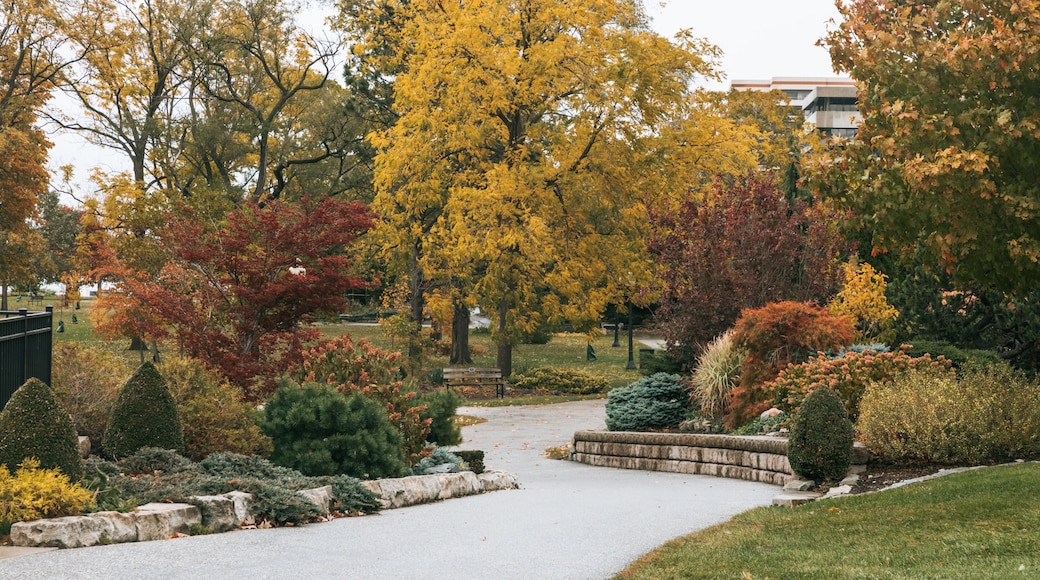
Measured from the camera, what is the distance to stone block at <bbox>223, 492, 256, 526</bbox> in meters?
8.39

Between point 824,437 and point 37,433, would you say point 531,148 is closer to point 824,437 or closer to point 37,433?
point 824,437

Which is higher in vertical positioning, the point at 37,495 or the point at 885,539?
the point at 37,495

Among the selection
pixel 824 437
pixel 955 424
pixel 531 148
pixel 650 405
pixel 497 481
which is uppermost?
pixel 531 148

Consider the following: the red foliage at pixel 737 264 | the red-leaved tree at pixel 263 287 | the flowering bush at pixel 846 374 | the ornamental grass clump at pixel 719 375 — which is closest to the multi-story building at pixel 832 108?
the red foliage at pixel 737 264

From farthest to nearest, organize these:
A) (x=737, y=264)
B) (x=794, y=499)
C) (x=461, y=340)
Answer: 1. (x=461, y=340)
2. (x=737, y=264)
3. (x=794, y=499)

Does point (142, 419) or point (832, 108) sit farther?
point (832, 108)

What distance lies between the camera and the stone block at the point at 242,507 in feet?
27.5

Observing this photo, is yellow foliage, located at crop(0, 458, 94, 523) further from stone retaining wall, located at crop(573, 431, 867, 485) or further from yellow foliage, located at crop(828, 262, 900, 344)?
yellow foliage, located at crop(828, 262, 900, 344)

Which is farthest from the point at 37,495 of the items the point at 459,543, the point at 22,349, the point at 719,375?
the point at 719,375

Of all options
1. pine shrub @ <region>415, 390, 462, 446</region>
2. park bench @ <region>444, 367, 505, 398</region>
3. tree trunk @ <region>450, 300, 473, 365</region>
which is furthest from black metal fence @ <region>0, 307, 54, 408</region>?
tree trunk @ <region>450, 300, 473, 365</region>

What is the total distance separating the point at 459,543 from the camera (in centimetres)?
806

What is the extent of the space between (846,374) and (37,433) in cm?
1036

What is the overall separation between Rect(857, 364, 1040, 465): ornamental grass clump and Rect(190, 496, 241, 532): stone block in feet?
24.9

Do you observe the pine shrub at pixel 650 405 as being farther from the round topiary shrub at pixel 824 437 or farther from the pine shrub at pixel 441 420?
the round topiary shrub at pixel 824 437
